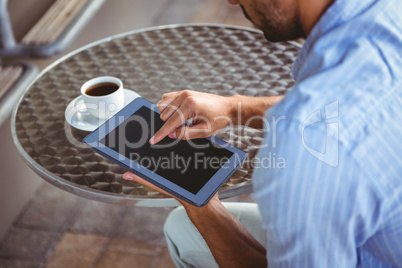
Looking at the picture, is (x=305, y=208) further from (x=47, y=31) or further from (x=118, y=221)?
(x=47, y=31)

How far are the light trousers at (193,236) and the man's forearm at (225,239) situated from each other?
150 millimetres

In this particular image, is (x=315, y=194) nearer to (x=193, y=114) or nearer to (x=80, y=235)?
(x=193, y=114)

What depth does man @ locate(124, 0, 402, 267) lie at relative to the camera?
0.67 meters

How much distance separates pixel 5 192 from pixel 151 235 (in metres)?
0.60

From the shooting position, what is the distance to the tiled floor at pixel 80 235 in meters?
1.70

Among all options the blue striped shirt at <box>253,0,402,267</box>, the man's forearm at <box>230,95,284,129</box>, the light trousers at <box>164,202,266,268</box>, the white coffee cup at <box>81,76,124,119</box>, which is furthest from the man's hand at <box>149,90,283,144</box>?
the blue striped shirt at <box>253,0,402,267</box>

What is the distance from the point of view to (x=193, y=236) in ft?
3.85

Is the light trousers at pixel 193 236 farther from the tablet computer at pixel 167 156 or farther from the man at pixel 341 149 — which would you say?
the man at pixel 341 149

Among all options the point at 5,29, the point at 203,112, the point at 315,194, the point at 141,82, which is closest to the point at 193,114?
the point at 203,112

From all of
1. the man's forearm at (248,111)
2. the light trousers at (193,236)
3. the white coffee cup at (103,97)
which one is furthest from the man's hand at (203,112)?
the light trousers at (193,236)

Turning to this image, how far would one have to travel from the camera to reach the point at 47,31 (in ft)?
5.86

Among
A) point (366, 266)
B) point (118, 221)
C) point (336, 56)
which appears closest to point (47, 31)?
point (118, 221)

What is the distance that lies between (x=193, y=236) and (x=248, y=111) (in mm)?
361

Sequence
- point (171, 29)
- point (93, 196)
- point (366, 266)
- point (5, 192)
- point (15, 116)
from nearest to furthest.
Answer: point (366, 266) < point (93, 196) < point (15, 116) < point (171, 29) < point (5, 192)
